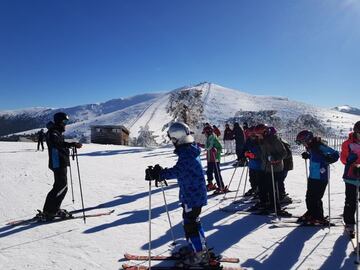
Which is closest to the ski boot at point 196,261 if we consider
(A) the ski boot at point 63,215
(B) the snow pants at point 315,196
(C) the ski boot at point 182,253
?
(C) the ski boot at point 182,253

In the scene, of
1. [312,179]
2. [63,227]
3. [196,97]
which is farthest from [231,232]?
[196,97]

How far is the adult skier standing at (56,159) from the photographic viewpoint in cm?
709

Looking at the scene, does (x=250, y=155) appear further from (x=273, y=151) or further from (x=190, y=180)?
(x=190, y=180)

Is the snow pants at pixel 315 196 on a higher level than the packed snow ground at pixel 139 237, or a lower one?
higher

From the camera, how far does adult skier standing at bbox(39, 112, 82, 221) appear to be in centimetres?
709

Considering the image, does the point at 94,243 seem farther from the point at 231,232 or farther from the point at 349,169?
the point at 349,169

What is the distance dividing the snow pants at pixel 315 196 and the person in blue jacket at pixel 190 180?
8.51 feet

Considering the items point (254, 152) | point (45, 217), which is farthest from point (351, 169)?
point (45, 217)

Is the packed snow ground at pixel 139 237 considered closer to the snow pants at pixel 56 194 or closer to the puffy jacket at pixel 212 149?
the snow pants at pixel 56 194

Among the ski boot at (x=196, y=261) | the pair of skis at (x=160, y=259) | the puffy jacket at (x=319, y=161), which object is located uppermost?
the puffy jacket at (x=319, y=161)

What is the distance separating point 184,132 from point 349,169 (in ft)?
9.23

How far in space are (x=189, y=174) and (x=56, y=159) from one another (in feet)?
11.8

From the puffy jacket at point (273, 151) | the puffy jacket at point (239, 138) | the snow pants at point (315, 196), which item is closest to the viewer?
the snow pants at point (315, 196)

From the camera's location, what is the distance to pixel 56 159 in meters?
→ 7.12
